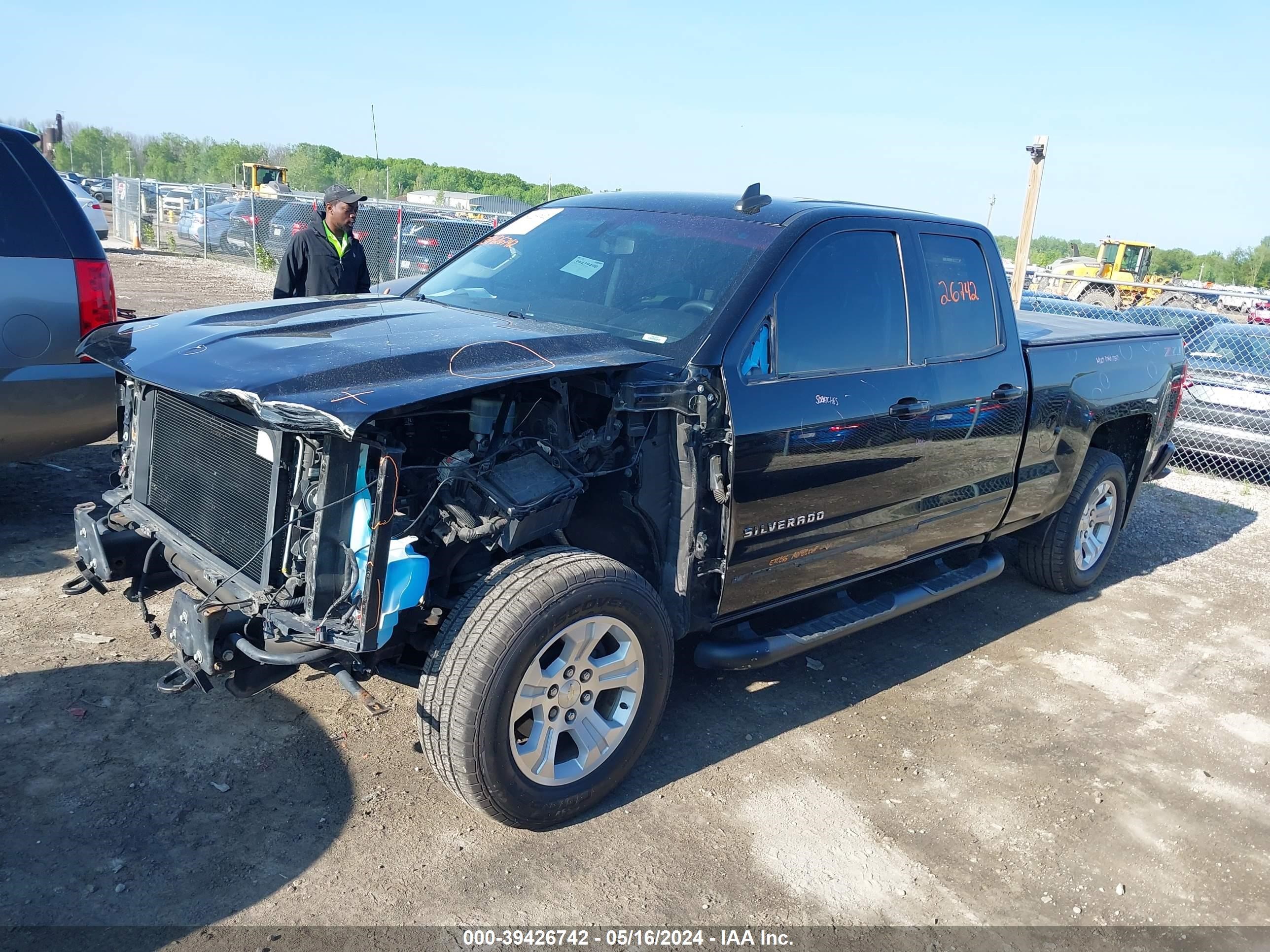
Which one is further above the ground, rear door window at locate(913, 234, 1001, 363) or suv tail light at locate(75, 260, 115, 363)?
rear door window at locate(913, 234, 1001, 363)

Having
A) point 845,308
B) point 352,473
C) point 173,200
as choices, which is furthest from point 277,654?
point 173,200

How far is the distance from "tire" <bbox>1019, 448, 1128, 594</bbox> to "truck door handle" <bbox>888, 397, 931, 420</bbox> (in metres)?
1.97

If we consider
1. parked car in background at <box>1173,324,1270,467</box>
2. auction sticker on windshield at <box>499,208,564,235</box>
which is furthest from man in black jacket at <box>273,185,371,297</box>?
parked car in background at <box>1173,324,1270,467</box>

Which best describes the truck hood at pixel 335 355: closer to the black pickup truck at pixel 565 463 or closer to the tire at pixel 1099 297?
the black pickup truck at pixel 565 463

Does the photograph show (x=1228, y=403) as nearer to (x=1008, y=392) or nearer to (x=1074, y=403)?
(x=1074, y=403)

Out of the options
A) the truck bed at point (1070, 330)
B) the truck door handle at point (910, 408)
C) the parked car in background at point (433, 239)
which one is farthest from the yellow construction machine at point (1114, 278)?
the truck door handle at point (910, 408)

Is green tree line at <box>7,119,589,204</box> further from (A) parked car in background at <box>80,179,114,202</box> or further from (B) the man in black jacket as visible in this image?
(B) the man in black jacket

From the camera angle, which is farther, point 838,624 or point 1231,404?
point 1231,404

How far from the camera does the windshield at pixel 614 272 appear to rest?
12.0ft

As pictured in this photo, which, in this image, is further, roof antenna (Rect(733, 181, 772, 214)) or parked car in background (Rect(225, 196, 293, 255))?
parked car in background (Rect(225, 196, 293, 255))

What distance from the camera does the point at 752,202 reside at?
156 inches

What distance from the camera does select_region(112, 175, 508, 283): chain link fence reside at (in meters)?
14.0

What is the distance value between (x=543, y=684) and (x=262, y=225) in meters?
19.9

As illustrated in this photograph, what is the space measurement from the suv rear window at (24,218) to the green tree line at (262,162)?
24052 millimetres
